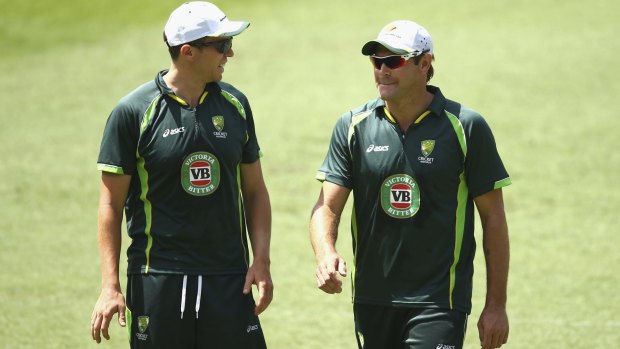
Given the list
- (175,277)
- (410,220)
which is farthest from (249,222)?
(410,220)

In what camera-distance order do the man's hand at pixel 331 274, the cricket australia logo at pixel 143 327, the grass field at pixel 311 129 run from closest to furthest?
the man's hand at pixel 331 274
the cricket australia logo at pixel 143 327
the grass field at pixel 311 129

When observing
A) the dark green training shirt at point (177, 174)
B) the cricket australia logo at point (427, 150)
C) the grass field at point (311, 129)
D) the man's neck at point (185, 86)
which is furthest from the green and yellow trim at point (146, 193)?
the grass field at point (311, 129)

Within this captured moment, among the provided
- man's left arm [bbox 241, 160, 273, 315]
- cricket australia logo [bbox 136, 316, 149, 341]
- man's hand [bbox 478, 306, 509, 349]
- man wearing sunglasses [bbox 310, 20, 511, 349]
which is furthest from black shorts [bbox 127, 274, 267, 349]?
man's hand [bbox 478, 306, 509, 349]

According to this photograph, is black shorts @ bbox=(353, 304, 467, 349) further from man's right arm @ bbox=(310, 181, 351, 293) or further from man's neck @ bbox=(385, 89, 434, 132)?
man's neck @ bbox=(385, 89, 434, 132)

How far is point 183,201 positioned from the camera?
220 inches

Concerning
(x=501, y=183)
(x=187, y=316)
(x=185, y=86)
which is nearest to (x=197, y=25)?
(x=185, y=86)

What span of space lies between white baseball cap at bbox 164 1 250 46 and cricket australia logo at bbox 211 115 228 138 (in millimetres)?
410

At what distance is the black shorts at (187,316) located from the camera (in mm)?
5566

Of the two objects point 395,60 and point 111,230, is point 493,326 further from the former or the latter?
point 111,230

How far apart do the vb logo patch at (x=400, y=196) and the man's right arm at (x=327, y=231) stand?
0.23 meters

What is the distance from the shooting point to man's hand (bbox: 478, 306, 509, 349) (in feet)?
18.2

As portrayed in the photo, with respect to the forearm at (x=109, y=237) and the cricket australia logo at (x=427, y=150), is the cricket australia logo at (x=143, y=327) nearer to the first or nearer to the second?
the forearm at (x=109, y=237)

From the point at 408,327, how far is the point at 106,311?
1.48m

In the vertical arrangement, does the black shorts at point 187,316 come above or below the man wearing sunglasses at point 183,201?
below
